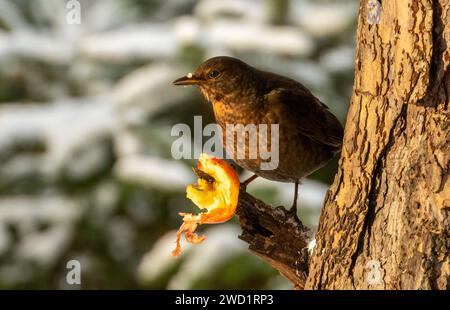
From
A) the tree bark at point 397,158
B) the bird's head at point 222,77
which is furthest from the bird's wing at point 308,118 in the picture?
the tree bark at point 397,158

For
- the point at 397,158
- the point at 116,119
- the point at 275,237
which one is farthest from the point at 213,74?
the point at 116,119


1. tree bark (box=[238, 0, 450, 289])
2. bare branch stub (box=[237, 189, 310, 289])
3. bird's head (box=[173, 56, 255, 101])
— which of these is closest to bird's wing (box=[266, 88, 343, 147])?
bird's head (box=[173, 56, 255, 101])

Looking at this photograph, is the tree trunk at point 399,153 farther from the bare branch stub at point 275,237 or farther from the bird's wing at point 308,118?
the bird's wing at point 308,118

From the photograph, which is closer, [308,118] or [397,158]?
[397,158]

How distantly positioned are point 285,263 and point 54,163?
2.72m

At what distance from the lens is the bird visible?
10.3ft

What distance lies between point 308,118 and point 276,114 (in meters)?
0.11

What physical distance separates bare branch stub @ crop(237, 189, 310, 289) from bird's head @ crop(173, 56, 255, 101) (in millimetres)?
552

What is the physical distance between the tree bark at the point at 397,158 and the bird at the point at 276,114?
598 millimetres

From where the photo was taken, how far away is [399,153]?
237 cm

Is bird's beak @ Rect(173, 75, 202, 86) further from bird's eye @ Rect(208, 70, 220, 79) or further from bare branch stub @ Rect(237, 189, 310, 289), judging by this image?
bare branch stub @ Rect(237, 189, 310, 289)

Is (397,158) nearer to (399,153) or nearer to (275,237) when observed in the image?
(399,153)

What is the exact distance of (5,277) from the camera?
17.8ft

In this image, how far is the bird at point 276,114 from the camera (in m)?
3.13
